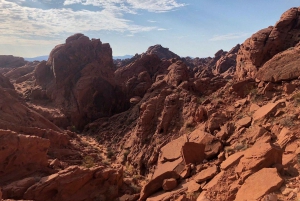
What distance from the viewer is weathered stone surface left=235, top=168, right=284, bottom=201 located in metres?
6.44

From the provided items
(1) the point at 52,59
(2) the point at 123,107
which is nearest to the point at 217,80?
(2) the point at 123,107

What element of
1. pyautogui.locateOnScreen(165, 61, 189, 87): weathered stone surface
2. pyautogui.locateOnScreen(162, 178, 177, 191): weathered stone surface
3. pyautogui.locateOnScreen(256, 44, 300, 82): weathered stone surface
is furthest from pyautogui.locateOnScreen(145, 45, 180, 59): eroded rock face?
pyautogui.locateOnScreen(162, 178, 177, 191): weathered stone surface

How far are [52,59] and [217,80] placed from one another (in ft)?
78.8

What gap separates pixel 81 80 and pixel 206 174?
2909 cm

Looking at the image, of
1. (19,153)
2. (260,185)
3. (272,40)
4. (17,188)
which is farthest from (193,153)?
(272,40)

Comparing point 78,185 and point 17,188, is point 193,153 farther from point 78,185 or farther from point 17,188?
point 17,188

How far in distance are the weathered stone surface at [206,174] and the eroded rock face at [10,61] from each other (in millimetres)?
76889

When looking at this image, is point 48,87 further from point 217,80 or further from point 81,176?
point 81,176

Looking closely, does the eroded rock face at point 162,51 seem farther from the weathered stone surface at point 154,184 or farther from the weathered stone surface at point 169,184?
the weathered stone surface at point 169,184

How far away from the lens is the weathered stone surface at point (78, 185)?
10750mm

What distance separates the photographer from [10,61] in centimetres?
7675

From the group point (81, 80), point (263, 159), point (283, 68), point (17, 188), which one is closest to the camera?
point (263, 159)

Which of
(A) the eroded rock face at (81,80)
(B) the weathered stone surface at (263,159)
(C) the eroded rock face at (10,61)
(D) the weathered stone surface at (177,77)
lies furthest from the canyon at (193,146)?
(C) the eroded rock face at (10,61)

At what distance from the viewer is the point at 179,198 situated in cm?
881
